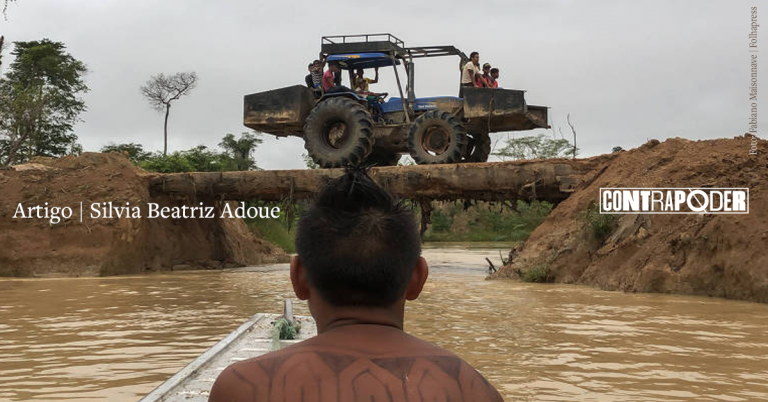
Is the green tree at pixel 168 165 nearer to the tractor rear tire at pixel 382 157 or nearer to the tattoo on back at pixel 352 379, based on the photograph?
the tractor rear tire at pixel 382 157

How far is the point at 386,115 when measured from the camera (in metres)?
15.0

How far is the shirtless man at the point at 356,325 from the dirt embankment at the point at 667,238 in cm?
875

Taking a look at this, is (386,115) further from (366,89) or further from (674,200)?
(674,200)

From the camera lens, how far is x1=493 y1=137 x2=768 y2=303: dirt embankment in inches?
364

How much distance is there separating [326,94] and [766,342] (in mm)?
10478

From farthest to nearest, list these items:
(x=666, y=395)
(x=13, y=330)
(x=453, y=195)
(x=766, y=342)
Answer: (x=453, y=195)
(x=13, y=330)
(x=766, y=342)
(x=666, y=395)

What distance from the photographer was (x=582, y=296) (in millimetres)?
9531

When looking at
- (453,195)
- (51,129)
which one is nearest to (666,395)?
(453,195)

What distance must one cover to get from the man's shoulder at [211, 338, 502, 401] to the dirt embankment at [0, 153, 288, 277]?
572 inches

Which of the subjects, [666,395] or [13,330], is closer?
[666,395]

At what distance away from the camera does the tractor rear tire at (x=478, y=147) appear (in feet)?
52.6

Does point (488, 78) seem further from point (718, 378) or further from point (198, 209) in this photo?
point (718, 378)

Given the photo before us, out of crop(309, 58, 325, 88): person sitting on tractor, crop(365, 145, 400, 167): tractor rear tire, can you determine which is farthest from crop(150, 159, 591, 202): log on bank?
crop(309, 58, 325, 88): person sitting on tractor

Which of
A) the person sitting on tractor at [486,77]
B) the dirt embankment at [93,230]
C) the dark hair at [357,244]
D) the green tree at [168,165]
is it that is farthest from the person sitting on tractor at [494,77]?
the green tree at [168,165]
